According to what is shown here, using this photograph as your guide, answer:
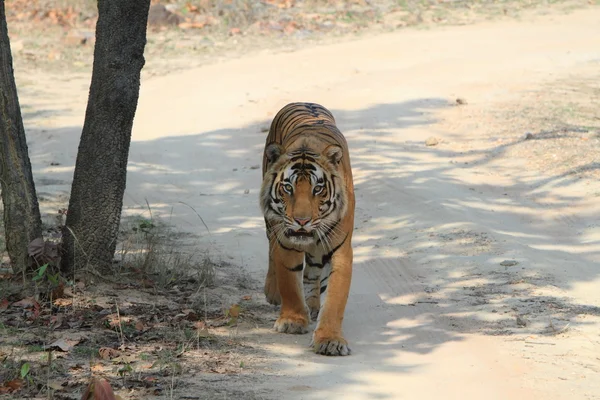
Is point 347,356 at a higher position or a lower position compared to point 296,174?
lower

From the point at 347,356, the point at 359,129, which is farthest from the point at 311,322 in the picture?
the point at 359,129

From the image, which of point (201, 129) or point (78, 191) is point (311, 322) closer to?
point (78, 191)

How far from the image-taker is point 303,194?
541cm

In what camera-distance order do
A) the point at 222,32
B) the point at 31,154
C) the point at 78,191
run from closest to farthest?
the point at 78,191, the point at 31,154, the point at 222,32

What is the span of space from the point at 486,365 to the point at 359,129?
6323mm

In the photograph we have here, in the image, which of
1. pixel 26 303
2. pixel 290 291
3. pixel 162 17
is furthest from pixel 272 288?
pixel 162 17

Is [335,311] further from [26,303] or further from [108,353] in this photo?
[26,303]

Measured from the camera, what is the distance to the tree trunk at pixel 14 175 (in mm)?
5805

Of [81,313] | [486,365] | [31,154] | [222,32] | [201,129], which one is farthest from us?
[222,32]

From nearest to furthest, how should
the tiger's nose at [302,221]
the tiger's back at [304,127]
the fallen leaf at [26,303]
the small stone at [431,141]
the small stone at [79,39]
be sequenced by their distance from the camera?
1. the tiger's nose at [302,221]
2. the fallen leaf at [26,303]
3. the tiger's back at [304,127]
4. the small stone at [431,141]
5. the small stone at [79,39]

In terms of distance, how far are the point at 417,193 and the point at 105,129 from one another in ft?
11.7

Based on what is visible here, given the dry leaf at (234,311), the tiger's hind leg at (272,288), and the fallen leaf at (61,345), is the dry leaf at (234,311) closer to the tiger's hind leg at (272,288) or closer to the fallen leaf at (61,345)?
the tiger's hind leg at (272,288)

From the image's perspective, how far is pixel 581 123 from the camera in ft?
35.8

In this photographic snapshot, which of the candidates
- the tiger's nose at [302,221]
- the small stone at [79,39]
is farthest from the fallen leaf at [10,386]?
Answer: the small stone at [79,39]
